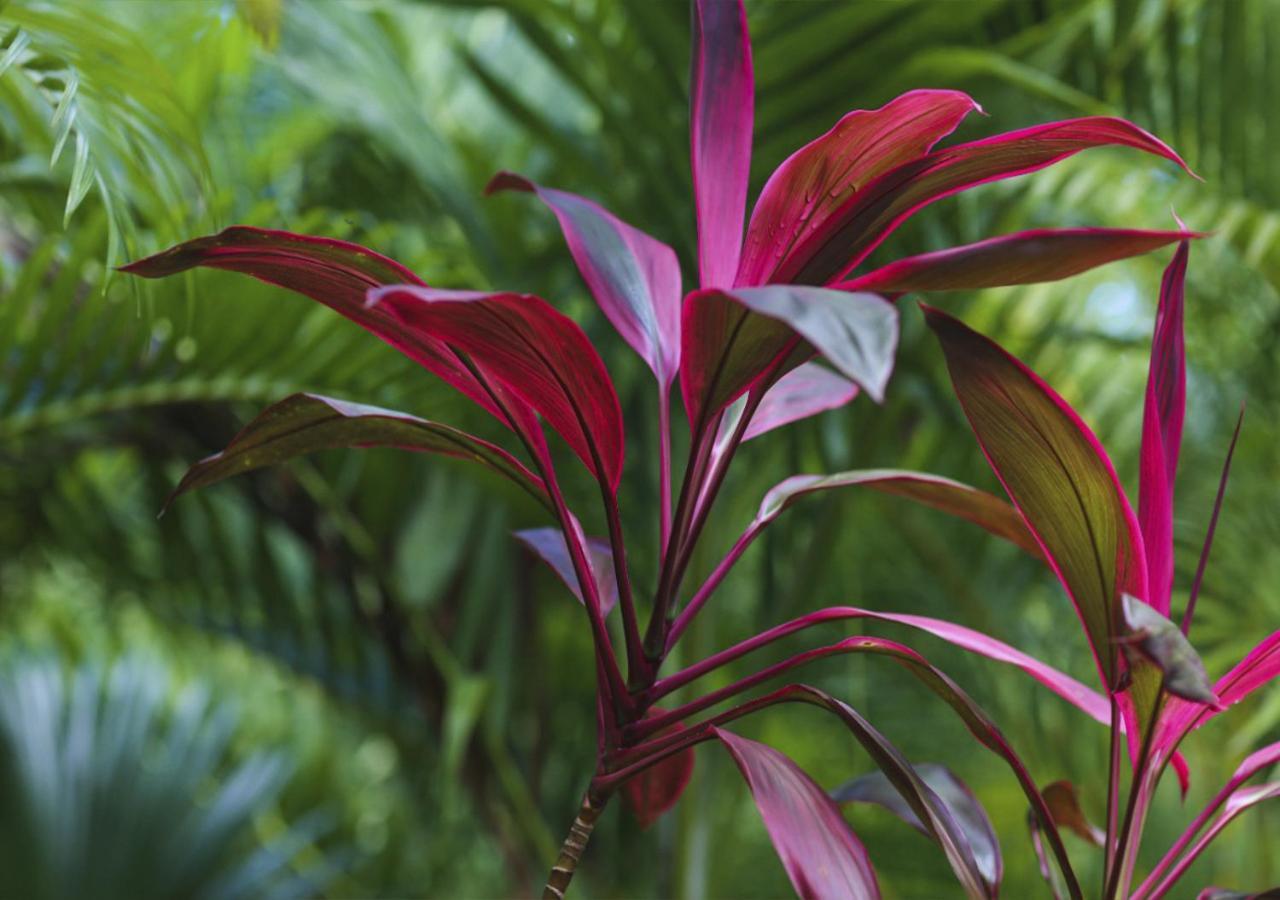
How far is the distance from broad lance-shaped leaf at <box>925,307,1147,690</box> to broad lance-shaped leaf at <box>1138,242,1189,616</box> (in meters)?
0.03

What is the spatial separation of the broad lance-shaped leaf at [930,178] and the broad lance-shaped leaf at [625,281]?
46 millimetres

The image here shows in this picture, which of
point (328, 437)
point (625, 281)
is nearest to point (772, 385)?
point (625, 281)

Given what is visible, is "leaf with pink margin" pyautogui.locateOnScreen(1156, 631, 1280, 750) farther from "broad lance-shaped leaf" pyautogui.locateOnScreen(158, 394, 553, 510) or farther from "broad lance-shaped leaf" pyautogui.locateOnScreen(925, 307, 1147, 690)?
"broad lance-shaped leaf" pyautogui.locateOnScreen(158, 394, 553, 510)

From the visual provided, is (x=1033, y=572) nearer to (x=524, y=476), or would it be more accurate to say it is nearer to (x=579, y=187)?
(x=579, y=187)

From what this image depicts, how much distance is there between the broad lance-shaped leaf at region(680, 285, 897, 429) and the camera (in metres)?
0.25

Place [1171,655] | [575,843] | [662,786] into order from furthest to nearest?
[662,786] → [575,843] → [1171,655]

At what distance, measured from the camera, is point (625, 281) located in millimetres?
388

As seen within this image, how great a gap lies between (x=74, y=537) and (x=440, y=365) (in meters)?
1.04

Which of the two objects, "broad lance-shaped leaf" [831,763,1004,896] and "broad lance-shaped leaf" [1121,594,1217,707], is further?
"broad lance-shaped leaf" [831,763,1004,896]

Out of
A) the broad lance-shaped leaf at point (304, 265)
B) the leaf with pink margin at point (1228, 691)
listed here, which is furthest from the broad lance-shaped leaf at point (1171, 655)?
the broad lance-shaped leaf at point (304, 265)

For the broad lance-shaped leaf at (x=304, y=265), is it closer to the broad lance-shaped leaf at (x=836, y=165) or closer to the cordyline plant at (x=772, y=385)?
the cordyline plant at (x=772, y=385)

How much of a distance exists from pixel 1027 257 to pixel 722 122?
0.13m

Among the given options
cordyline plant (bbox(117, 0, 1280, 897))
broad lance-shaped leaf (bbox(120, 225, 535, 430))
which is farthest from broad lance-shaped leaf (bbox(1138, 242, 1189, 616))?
broad lance-shaped leaf (bbox(120, 225, 535, 430))

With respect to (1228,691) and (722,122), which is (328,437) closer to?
(722,122)
